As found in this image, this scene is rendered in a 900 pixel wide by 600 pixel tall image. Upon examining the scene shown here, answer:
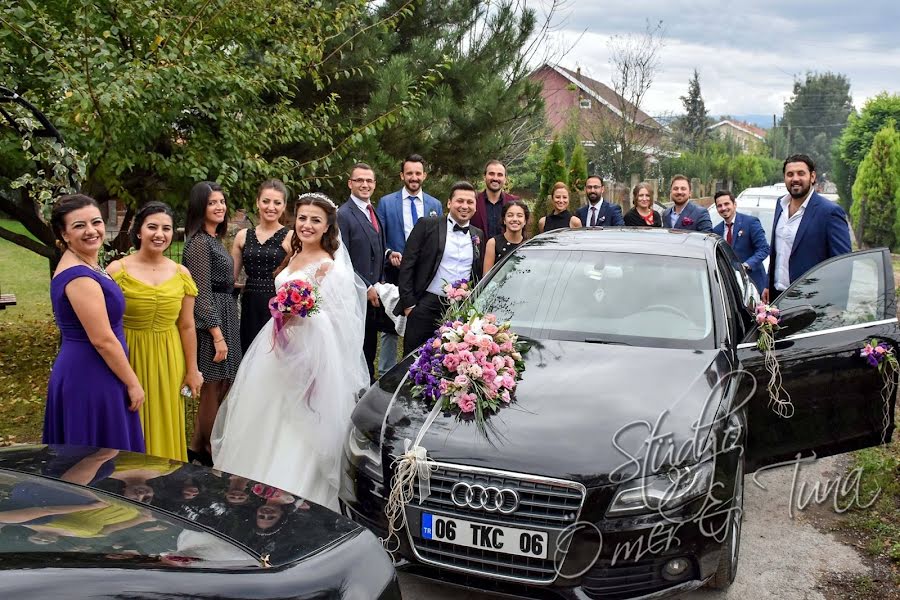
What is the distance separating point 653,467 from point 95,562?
2322mm

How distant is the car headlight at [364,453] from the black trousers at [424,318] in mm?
2274

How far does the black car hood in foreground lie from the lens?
3455 mm

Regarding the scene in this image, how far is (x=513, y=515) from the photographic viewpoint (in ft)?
11.1

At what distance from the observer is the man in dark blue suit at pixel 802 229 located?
6.51 metres

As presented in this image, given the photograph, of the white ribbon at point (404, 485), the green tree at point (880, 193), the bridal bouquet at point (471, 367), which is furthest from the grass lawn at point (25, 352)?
the green tree at point (880, 193)

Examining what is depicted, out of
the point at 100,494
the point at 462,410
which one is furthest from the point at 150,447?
the point at 100,494

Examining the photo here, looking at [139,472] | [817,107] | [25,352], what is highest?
[817,107]

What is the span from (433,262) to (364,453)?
2639 mm

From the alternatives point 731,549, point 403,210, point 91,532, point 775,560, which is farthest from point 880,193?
point 91,532

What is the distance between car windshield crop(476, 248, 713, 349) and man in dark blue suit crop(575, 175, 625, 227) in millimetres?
3779

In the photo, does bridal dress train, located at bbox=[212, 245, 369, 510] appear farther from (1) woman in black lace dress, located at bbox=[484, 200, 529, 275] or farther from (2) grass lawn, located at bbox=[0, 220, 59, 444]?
(2) grass lawn, located at bbox=[0, 220, 59, 444]

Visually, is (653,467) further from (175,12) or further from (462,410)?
(175,12)

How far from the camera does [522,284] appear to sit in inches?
201

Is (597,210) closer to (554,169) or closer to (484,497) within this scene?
(484,497)
